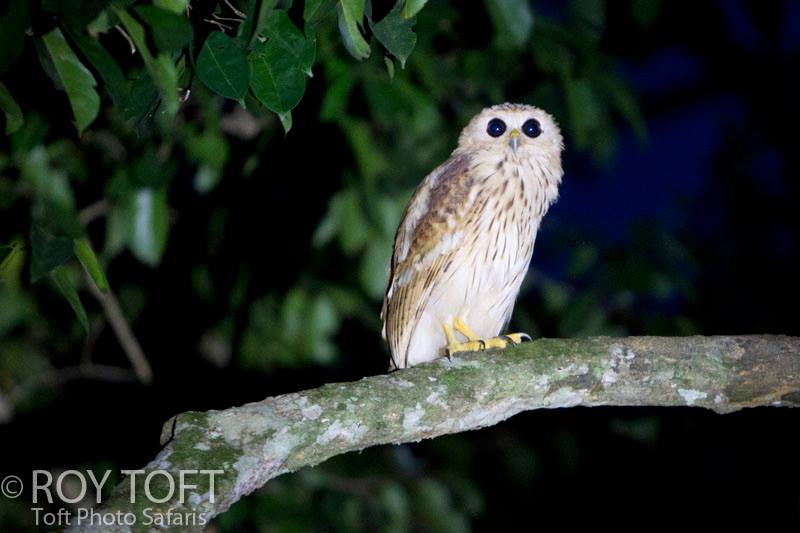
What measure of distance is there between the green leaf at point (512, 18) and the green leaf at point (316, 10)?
0.98 meters

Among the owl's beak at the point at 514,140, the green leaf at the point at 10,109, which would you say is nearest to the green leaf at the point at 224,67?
the green leaf at the point at 10,109

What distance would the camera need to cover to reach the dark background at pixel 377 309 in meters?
3.64

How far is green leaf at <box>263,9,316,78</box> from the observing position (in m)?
1.51

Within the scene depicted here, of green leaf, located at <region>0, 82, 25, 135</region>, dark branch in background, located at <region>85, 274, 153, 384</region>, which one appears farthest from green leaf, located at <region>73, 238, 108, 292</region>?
dark branch in background, located at <region>85, 274, 153, 384</region>

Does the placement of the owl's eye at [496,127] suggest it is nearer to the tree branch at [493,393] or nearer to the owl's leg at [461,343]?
the owl's leg at [461,343]

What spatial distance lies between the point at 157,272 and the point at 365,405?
3259 mm

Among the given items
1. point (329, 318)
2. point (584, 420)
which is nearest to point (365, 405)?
point (329, 318)

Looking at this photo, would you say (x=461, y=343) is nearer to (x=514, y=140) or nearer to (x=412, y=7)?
(x=514, y=140)

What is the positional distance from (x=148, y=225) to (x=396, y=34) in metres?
2.06

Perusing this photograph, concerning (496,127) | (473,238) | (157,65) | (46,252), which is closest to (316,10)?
(157,65)

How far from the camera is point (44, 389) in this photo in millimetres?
4660

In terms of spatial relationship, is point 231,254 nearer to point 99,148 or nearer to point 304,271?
point 304,271

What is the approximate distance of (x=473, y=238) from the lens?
2889 mm

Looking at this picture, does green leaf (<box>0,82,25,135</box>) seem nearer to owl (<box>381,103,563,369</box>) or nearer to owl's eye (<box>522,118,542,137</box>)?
owl (<box>381,103,563,369</box>)
